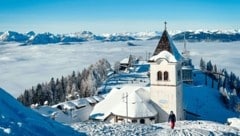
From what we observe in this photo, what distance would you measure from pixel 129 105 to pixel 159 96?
2.90 m

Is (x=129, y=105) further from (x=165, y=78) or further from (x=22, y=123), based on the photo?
(x=22, y=123)

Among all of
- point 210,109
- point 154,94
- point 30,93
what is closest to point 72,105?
point 154,94

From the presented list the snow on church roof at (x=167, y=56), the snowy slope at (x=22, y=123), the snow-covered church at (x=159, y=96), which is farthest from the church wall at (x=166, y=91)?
the snowy slope at (x=22, y=123)

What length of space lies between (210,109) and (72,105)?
21395 mm

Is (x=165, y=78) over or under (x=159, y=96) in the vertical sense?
over

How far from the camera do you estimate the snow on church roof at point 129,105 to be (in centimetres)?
3728

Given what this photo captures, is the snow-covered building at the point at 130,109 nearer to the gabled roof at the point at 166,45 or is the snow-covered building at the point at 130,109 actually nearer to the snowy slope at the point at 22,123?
the gabled roof at the point at 166,45

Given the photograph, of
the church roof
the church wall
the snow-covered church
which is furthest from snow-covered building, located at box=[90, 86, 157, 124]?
the church roof

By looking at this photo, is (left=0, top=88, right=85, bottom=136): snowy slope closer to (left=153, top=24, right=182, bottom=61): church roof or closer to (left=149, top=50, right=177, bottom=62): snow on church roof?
(left=149, top=50, right=177, bottom=62): snow on church roof

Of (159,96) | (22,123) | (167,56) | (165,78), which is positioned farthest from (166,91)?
(22,123)

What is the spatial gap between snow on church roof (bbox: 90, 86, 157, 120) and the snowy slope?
2034cm

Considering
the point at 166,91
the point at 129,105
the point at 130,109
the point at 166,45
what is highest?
the point at 166,45

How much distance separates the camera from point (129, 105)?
37.7m

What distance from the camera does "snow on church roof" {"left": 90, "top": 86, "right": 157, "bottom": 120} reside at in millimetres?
37281
